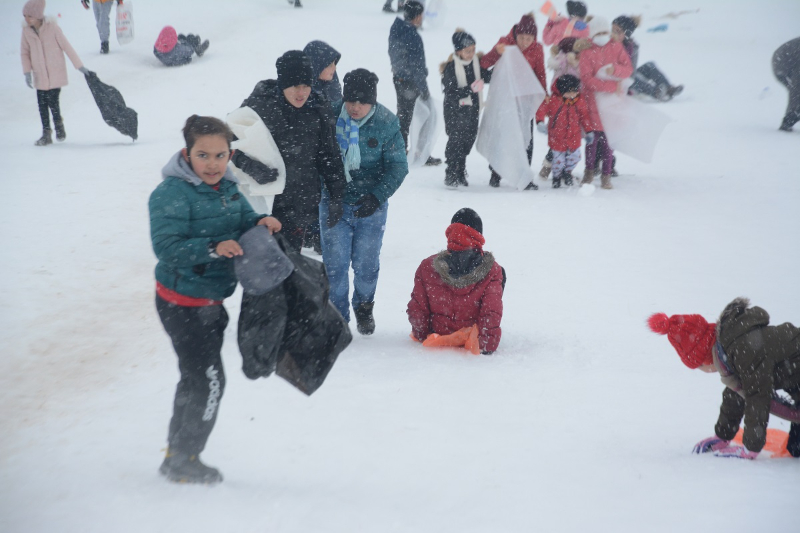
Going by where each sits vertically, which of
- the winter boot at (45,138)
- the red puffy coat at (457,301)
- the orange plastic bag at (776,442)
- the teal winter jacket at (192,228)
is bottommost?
the orange plastic bag at (776,442)

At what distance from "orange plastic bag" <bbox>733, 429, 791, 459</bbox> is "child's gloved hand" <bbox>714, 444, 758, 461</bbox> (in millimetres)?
147

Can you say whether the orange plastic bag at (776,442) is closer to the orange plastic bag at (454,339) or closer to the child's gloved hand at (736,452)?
the child's gloved hand at (736,452)

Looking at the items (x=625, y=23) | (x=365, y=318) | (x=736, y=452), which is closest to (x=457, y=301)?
(x=365, y=318)

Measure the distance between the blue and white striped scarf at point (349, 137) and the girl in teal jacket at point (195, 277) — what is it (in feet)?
4.96

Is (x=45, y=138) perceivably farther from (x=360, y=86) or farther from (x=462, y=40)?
(x=360, y=86)

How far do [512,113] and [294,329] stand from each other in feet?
19.8

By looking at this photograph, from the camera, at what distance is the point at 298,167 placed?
3953 millimetres

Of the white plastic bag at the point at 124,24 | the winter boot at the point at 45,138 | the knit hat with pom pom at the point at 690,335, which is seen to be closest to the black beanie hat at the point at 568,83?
the knit hat with pom pom at the point at 690,335

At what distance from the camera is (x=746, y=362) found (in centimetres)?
275

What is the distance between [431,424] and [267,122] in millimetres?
1928

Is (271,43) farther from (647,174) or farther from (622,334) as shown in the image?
(622,334)

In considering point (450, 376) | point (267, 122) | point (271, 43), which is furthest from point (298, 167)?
point (271, 43)

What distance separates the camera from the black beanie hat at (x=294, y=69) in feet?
12.1

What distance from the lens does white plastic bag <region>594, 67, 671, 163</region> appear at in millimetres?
8133
